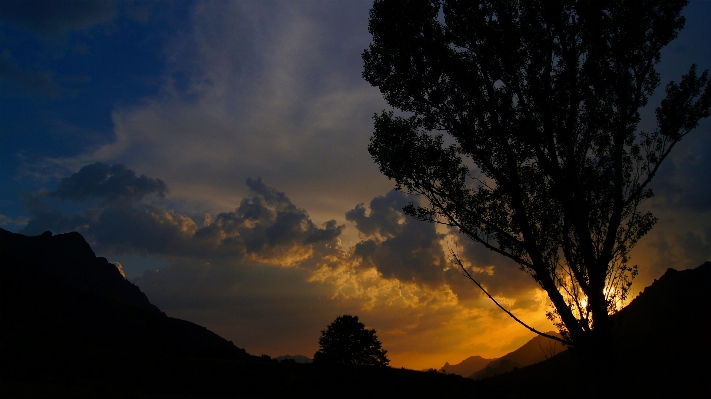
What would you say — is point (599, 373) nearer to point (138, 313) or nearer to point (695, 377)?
point (695, 377)

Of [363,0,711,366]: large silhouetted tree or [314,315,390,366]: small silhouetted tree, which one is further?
[314,315,390,366]: small silhouetted tree

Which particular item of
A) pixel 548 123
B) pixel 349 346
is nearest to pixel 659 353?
pixel 349 346

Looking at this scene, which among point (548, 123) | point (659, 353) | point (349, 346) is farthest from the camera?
point (659, 353)

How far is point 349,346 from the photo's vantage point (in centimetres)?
4831

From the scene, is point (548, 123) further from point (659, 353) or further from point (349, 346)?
point (659, 353)

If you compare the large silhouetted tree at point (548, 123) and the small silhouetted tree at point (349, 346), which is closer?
the large silhouetted tree at point (548, 123)

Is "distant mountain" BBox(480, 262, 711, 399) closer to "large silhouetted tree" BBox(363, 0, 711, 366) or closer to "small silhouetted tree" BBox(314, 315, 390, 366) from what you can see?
"small silhouetted tree" BBox(314, 315, 390, 366)

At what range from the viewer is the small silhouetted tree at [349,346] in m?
46.7

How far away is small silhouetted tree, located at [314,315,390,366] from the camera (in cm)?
4672

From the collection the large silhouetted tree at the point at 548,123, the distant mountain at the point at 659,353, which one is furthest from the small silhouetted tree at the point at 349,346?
the large silhouetted tree at the point at 548,123

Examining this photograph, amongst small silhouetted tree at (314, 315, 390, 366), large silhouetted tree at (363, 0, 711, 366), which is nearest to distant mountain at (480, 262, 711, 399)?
small silhouetted tree at (314, 315, 390, 366)

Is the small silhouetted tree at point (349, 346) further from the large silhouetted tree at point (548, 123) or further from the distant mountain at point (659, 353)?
the large silhouetted tree at point (548, 123)

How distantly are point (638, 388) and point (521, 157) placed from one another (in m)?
49.5

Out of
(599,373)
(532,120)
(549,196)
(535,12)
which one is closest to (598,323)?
(599,373)
